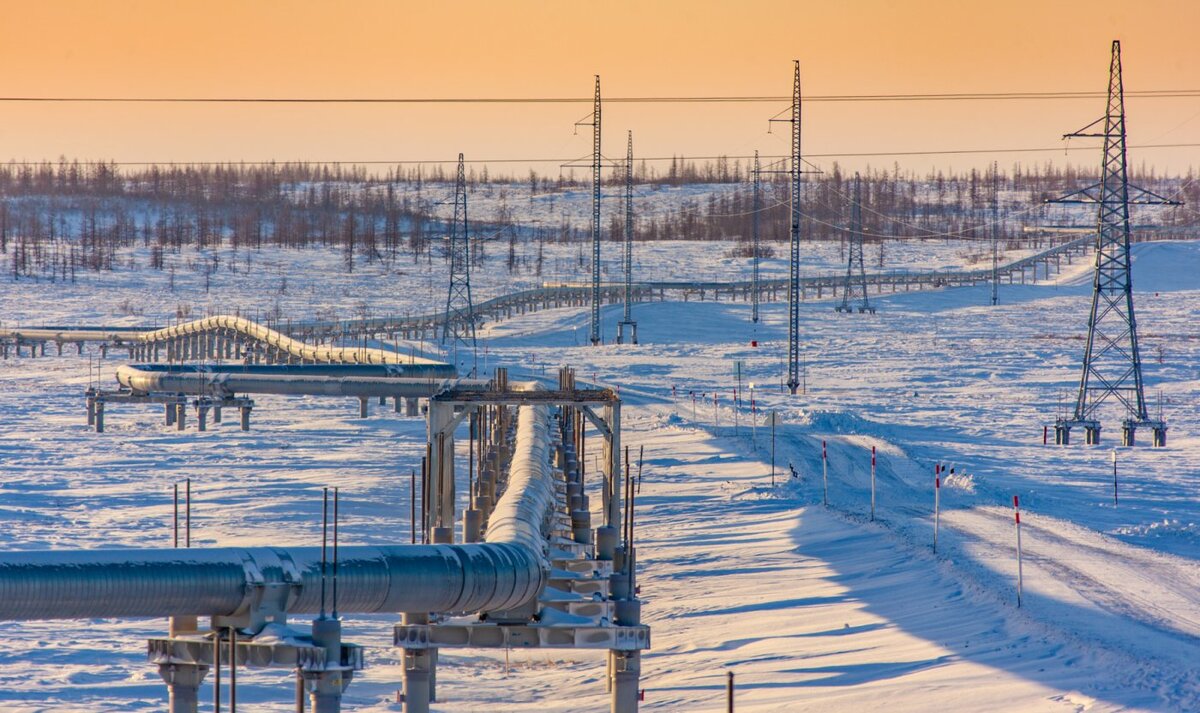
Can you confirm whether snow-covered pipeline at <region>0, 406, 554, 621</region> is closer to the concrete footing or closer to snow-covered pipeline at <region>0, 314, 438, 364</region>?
the concrete footing

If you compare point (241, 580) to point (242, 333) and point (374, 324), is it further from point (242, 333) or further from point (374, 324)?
point (374, 324)

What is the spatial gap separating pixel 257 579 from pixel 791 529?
15170 millimetres

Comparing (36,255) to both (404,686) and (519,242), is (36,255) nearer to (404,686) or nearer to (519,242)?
(519,242)

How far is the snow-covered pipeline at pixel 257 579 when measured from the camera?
48.9 feet

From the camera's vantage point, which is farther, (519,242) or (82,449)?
(519,242)

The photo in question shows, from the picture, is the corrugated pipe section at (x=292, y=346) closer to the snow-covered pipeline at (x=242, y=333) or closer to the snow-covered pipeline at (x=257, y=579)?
the snow-covered pipeline at (x=242, y=333)

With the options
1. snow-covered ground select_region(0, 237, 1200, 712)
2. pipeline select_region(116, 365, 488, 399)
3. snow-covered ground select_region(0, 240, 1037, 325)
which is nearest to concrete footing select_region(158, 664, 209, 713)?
snow-covered ground select_region(0, 237, 1200, 712)

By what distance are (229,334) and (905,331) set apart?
3507cm

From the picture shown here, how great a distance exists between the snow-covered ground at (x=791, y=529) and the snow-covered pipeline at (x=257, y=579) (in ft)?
10.3

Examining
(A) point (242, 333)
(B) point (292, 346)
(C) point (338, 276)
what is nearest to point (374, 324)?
(A) point (242, 333)

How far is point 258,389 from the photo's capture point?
171 ft


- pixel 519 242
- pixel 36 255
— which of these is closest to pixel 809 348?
pixel 36 255

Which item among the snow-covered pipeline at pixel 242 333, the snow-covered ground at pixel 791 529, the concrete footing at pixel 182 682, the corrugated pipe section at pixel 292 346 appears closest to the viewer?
the concrete footing at pixel 182 682

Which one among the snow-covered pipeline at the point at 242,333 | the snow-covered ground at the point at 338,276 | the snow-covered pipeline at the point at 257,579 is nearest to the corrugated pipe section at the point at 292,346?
the snow-covered pipeline at the point at 242,333
